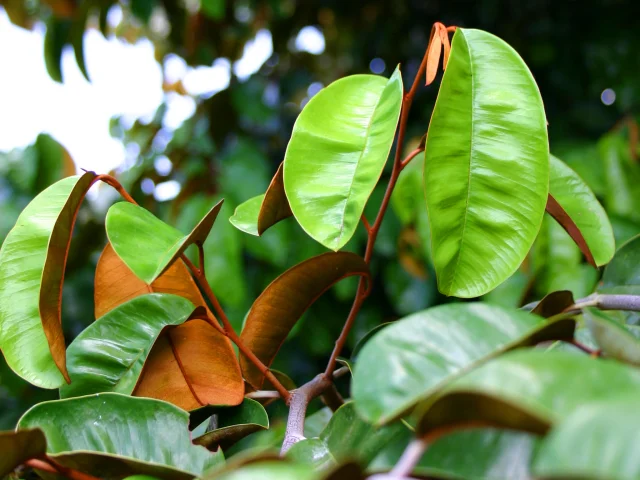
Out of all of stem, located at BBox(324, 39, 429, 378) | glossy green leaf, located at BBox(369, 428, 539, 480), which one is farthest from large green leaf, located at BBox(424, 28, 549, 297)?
glossy green leaf, located at BBox(369, 428, 539, 480)

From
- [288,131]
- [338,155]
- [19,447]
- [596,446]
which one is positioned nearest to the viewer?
[596,446]

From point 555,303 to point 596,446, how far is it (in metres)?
0.22

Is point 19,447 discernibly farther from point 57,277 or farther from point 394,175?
point 394,175

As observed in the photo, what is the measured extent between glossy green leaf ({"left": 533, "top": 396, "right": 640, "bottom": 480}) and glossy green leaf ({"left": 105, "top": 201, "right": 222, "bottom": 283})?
22cm

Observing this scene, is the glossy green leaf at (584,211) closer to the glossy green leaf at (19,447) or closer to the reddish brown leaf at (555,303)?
the reddish brown leaf at (555,303)

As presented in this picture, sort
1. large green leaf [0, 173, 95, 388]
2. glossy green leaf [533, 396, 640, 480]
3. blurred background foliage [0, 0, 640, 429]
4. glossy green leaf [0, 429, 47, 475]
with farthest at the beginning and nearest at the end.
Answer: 1. blurred background foliage [0, 0, 640, 429]
2. large green leaf [0, 173, 95, 388]
3. glossy green leaf [0, 429, 47, 475]
4. glossy green leaf [533, 396, 640, 480]

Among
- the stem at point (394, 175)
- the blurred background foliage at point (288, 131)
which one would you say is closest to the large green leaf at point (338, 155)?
the stem at point (394, 175)

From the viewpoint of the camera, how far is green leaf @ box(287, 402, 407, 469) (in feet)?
0.95

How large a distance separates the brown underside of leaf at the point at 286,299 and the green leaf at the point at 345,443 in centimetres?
10

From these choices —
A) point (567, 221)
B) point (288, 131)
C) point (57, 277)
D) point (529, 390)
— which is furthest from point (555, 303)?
point (288, 131)

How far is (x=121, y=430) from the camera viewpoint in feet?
1.07

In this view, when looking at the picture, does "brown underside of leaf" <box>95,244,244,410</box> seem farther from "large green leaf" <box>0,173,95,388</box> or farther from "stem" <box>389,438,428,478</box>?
"stem" <box>389,438,428,478</box>

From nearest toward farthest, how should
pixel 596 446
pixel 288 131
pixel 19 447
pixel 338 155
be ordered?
1. pixel 596 446
2. pixel 19 447
3. pixel 338 155
4. pixel 288 131

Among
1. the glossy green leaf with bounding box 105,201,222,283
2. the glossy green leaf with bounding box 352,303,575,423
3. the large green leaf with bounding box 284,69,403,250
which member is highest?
the large green leaf with bounding box 284,69,403,250
